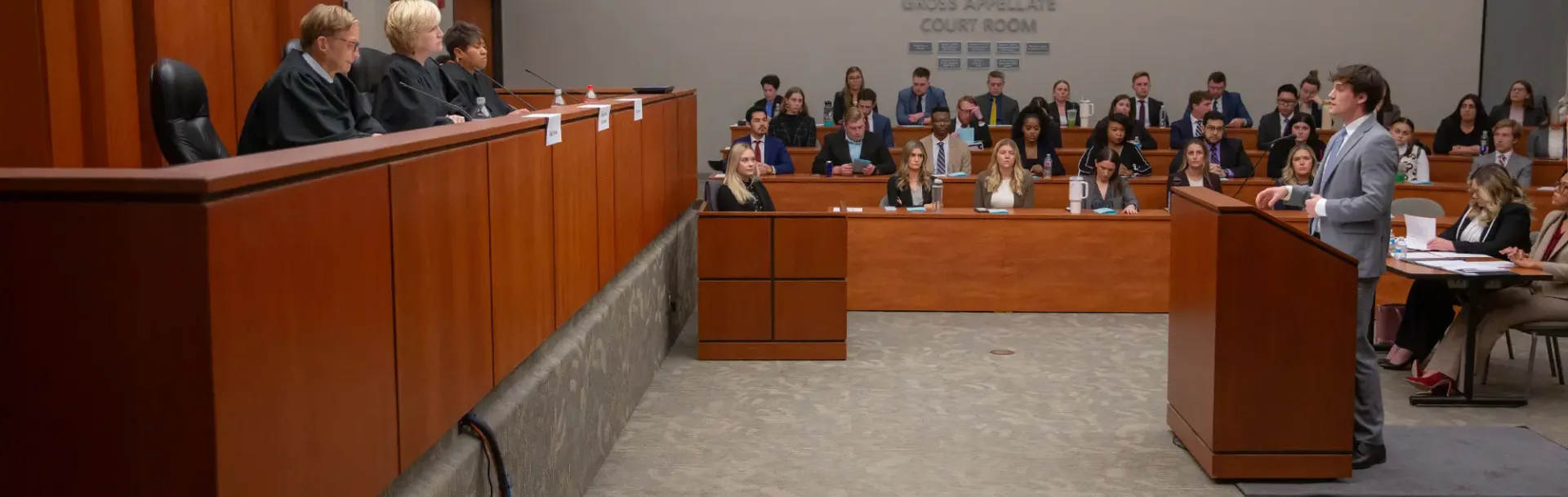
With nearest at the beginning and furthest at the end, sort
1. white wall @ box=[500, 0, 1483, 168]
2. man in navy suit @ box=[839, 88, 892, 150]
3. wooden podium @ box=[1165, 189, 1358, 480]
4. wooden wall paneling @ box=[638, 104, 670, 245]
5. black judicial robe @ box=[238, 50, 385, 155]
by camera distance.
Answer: black judicial robe @ box=[238, 50, 385, 155] < wooden podium @ box=[1165, 189, 1358, 480] < wooden wall paneling @ box=[638, 104, 670, 245] < man in navy suit @ box=[839, 88, 892, 150] < white wall @ box=[500, 0, 1483, 168]

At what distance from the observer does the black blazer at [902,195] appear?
8719mm

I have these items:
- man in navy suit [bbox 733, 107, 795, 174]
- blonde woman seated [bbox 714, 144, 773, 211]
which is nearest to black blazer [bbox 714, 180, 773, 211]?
blonde woman seated [bbox 714, 144, 773, 211]

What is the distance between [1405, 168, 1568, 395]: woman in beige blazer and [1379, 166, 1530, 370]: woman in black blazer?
0.66 feet

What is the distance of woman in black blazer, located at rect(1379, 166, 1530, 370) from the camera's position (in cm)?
645

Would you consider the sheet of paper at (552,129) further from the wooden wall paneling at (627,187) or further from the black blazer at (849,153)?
the black blazer at (849,153)

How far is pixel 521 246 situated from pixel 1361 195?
2.77 m

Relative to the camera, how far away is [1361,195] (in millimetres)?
4570

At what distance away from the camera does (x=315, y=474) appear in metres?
2.21

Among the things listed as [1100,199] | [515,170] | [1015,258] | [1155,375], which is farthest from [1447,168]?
[515,170]

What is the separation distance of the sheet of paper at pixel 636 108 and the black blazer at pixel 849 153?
14.4ft

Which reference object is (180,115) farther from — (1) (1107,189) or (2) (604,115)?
(1) (1107,189)

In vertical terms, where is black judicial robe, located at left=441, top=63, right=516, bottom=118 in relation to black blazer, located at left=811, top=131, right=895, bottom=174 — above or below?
above

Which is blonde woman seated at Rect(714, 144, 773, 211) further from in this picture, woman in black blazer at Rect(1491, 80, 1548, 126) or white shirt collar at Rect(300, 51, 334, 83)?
woman in black blazer at Rect(1491, 80, 1548, 126)

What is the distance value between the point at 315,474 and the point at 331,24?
1.87 metres
